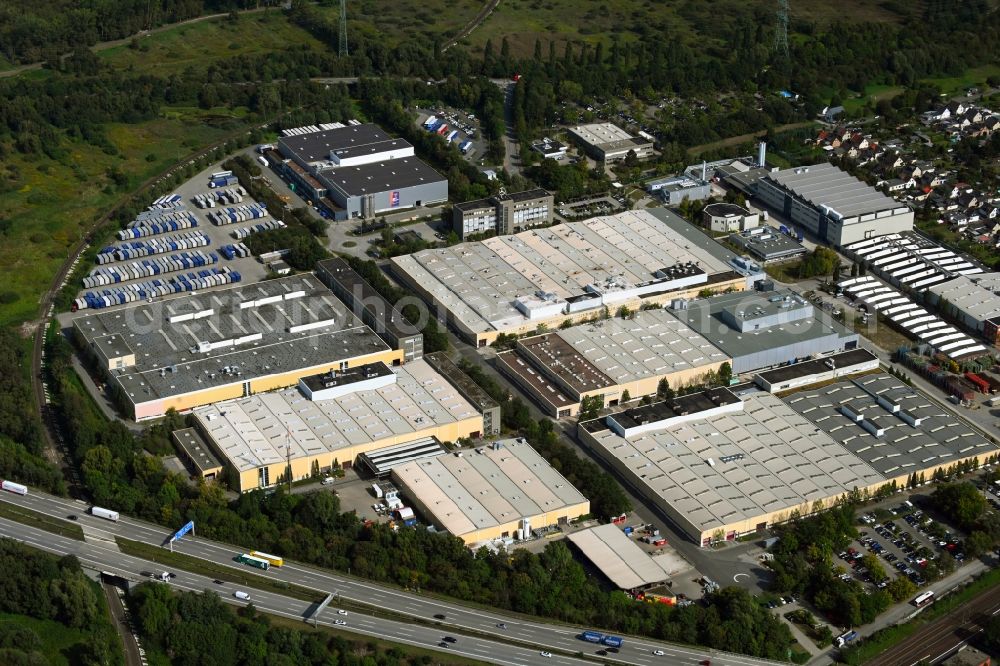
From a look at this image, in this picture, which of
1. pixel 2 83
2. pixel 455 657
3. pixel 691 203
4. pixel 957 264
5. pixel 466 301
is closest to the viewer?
pixel 455 657

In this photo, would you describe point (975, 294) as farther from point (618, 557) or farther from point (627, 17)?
point (627, 17)

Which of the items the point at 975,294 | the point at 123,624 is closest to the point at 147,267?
the point at 123,624

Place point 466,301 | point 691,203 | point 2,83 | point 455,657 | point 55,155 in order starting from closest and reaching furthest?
point 455,657 < point 466,301 < point 691,203 < point 55,155 < point 2,83

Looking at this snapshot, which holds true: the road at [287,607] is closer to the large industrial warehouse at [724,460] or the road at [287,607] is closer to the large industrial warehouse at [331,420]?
the large industrial warehouse at [331,420]

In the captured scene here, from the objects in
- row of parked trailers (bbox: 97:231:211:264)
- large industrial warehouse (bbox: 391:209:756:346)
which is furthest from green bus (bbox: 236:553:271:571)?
row of parked trailers (bbox: 97:231:211:264)

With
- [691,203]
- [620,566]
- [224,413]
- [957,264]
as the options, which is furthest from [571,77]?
[620,566]

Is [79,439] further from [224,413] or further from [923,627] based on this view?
[923,627]

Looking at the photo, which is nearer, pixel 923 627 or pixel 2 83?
pixel 923 627
